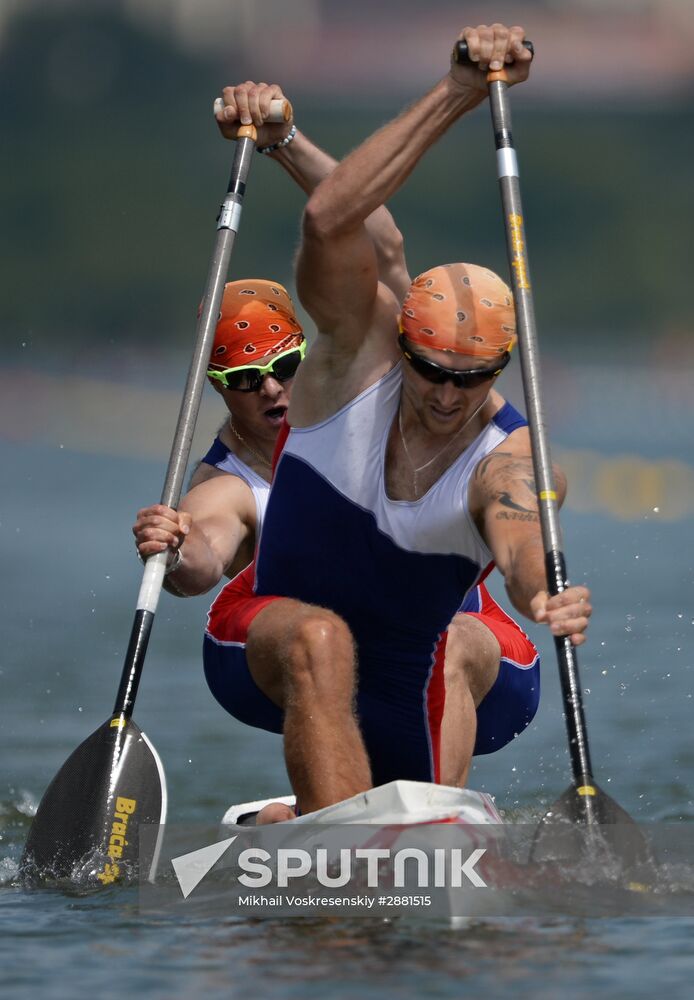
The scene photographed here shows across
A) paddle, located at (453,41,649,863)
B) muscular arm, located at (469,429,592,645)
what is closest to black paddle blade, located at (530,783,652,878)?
paddle, located at (453,41,649,863)

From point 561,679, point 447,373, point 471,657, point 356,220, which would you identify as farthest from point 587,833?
point 356,220

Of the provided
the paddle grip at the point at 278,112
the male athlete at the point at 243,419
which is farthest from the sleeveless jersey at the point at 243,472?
the paddle grip at the point at 278,112

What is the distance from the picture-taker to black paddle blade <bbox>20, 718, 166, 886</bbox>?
580 cm

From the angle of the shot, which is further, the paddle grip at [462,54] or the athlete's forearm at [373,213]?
the athlete's forearm at [373,213]

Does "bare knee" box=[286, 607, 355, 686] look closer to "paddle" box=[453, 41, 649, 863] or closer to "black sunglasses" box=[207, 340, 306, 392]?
"paddle" box=[453, 41, 649, 863]

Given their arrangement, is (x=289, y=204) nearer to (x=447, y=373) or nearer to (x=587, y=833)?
(x=447, y=373)

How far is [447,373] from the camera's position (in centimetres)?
554

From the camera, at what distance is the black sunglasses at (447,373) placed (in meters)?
5.54

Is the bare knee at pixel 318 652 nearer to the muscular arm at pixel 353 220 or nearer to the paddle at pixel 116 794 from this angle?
the paddle at pixel 116 794

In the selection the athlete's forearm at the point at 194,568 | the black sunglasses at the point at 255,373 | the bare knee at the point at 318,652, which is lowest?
the bare knee at the point at 318,652

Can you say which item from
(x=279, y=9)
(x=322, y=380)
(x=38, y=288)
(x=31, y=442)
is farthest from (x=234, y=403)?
(x=279, y=9)

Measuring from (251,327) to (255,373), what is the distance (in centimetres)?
19

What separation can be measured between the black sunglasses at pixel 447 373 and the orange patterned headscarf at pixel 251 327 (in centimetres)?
119

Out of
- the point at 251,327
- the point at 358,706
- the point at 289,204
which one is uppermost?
the point at 289,204
